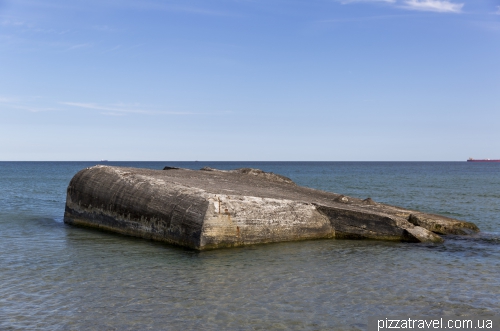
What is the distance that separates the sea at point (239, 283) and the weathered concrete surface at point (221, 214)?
0.99 feet

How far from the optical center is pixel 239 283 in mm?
6832

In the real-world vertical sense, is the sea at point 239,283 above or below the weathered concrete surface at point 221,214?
below

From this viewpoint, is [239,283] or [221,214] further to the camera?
[221,214]

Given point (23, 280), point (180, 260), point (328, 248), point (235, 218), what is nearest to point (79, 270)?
point (23, 280)

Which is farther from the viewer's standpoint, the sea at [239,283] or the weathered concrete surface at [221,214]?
the weathered concrete surface at [221,214]

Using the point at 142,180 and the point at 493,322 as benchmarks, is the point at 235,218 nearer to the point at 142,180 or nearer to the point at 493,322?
the point at 142,180

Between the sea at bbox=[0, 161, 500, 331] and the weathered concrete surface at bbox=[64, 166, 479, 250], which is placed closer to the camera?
the sea at bbox=[0, 161, 500, 331]

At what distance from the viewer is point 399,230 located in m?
10.2

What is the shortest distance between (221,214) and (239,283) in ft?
7.44

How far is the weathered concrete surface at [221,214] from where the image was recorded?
9039 mm

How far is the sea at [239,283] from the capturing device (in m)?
5.44

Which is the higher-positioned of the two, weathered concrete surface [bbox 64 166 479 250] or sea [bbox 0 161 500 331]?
weathered concrete surface [bbox 64 166 479 250]

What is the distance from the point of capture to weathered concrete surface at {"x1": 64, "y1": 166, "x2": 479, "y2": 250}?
29.7ft

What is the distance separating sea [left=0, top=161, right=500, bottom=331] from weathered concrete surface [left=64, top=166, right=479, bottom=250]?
301 mm
